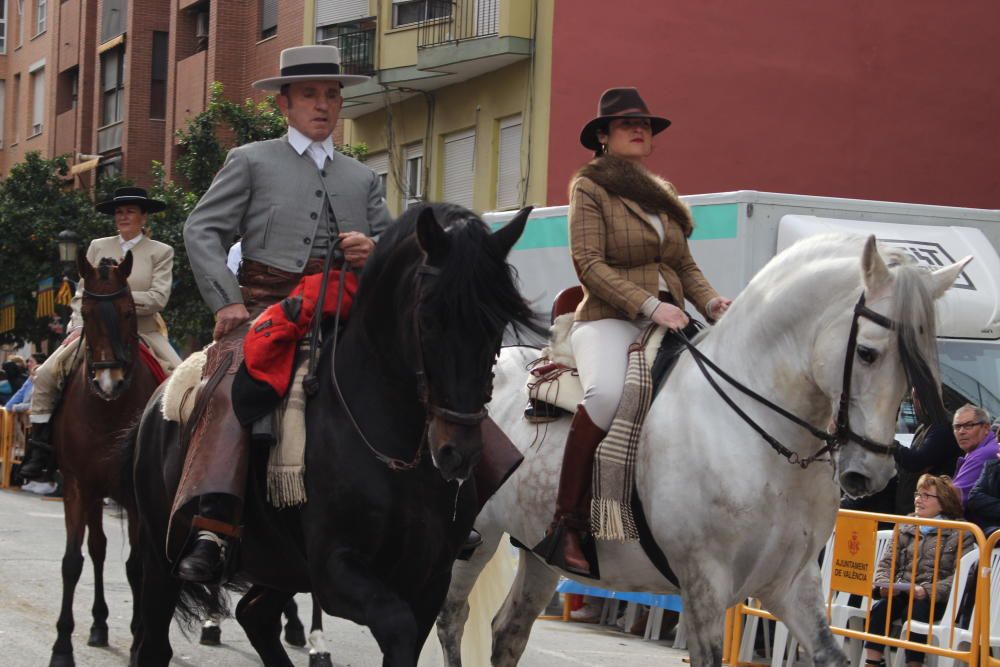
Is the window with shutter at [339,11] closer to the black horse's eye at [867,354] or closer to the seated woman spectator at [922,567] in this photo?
the seated woman spectator at [922,567]

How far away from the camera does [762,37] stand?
79.4ft

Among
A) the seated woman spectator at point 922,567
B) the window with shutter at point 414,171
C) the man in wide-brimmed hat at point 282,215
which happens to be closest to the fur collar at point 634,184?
the man in wide-brimmed hat at point 282,215

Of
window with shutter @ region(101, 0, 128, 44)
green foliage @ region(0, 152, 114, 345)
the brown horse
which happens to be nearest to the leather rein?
the brown horse

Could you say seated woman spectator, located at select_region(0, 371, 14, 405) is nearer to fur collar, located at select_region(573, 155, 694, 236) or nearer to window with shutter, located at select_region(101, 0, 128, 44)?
window with shutter, located at select_region(101, 0, 128, 44)

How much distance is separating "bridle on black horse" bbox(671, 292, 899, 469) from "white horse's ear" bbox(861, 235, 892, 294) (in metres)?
0.07

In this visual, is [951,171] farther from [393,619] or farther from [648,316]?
[393,619]

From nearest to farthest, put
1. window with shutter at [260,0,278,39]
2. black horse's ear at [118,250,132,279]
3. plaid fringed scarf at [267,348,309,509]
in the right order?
plaid fringed scarf at [267,348,309,509] → black horse's ear at [118,250,132,279] → window with shutter at [260,0,278,39]

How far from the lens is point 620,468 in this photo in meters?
6.70

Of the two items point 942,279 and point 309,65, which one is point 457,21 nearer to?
point 309,65

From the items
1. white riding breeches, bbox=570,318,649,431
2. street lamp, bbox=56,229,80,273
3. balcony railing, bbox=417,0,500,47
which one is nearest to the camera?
white riding breeches, bbox=570,318,649,431

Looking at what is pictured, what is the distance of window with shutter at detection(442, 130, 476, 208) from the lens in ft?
85.3

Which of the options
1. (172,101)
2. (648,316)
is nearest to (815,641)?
(648,316)

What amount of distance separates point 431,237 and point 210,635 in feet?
17.1

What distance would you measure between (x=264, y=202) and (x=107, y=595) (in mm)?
6339
